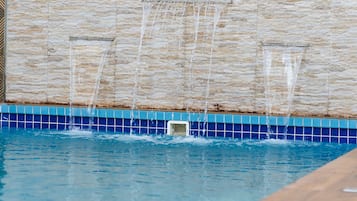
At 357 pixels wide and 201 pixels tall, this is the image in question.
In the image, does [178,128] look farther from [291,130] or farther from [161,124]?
[291,130]

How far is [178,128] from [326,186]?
5924mm

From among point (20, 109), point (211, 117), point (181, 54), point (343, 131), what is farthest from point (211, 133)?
point (20, 109)

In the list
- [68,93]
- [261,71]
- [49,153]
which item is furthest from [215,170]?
[68,93]

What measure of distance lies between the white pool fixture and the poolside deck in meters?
5.03

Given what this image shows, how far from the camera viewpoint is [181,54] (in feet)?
36.4

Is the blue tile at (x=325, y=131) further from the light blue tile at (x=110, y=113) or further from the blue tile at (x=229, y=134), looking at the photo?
the light blue tile at (x=110, y=113)

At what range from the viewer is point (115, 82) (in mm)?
11312

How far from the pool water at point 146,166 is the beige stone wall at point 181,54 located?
2.13 feet

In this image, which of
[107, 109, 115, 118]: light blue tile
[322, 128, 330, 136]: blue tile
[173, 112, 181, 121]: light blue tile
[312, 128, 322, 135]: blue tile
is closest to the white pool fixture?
[173, 112, 181, 121]: light blue tile

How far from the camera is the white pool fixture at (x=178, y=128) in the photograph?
1094cm

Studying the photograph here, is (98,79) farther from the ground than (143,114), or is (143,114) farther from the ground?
(98,79)

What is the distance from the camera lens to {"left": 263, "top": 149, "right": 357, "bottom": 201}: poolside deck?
4855 mm

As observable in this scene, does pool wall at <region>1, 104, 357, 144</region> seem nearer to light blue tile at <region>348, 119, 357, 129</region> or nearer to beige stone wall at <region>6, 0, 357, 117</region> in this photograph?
light blue tile at <region>348, 119, 357, 129</region>

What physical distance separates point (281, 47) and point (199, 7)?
107 centimetres
